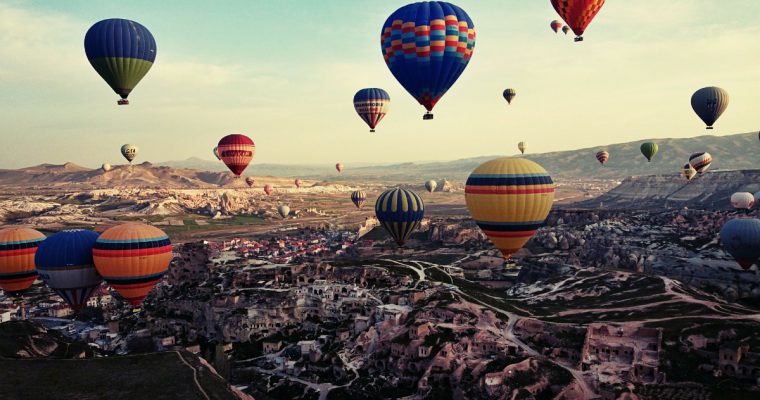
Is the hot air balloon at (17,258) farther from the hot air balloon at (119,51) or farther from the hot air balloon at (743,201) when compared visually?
the hot air balloon at (743,201)

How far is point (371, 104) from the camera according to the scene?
8050 cm

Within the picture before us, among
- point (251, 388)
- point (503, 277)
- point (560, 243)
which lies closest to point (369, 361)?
point (251, 388)

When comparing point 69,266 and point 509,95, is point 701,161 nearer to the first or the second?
point 509,95

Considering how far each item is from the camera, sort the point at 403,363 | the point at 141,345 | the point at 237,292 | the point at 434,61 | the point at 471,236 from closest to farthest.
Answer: the point at 434,61 < the point at 403,363 < the point at 141,345 < the point at 237,292 < the point at 471,236

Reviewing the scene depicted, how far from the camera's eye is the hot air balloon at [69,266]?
5281cm

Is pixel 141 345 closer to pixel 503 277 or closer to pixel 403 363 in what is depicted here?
pixel 403 363

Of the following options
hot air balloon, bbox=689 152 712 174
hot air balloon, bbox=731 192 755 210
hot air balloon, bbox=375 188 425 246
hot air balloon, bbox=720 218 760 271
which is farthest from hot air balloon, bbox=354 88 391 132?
hot air balloon, bbox=689 152 712 174

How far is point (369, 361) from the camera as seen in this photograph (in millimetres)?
69500

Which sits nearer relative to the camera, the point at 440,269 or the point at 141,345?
the point at 141,345

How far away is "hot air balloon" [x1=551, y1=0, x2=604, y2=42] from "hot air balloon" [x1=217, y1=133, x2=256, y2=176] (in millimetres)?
51815

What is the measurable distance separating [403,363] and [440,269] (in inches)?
1980

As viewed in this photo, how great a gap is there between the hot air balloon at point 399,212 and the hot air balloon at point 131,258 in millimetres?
26975

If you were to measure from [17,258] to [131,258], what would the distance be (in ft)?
48.1

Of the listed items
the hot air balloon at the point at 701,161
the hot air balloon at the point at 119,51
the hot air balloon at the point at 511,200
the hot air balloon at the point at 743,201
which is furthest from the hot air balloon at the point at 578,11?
the hot air balloon at the point at 701,161
